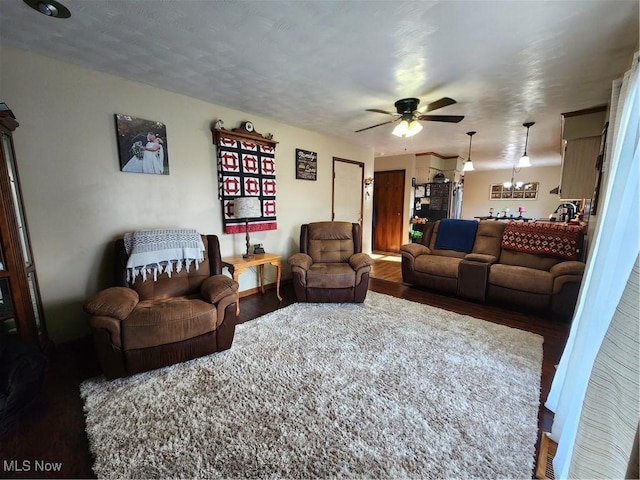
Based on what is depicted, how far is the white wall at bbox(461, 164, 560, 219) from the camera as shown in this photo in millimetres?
8062

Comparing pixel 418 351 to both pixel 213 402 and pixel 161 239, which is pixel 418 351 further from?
pixel 161 239

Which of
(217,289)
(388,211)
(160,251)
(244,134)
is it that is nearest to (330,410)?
(217,289)

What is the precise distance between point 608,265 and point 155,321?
2.58 metres

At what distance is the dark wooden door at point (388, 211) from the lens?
21.3 ft

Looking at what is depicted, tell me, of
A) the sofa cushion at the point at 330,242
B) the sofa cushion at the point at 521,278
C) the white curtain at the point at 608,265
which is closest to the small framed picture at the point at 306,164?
the sofa cushion at the point at 330,242

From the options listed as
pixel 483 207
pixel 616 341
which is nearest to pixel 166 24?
pixel 616 341

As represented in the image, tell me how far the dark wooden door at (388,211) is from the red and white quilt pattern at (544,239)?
118 inches

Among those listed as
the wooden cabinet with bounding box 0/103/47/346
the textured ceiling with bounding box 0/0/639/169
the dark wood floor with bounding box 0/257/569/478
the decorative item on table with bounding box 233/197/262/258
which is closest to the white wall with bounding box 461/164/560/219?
the textured ceiling with bounding box 0/0/639/169

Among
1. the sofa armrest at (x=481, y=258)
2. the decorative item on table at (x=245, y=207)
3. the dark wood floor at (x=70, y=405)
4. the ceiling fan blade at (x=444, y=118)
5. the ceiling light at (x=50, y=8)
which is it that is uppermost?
the ceiling light at (x=50, y=8)

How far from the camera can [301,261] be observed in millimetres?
3254

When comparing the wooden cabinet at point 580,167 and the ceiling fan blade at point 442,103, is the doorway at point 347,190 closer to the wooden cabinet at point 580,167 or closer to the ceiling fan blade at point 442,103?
the ceiling fan blade at point 442,103

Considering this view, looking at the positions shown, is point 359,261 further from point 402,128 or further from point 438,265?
point 402,128

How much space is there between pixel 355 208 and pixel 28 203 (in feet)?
14.6

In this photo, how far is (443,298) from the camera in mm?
3516
